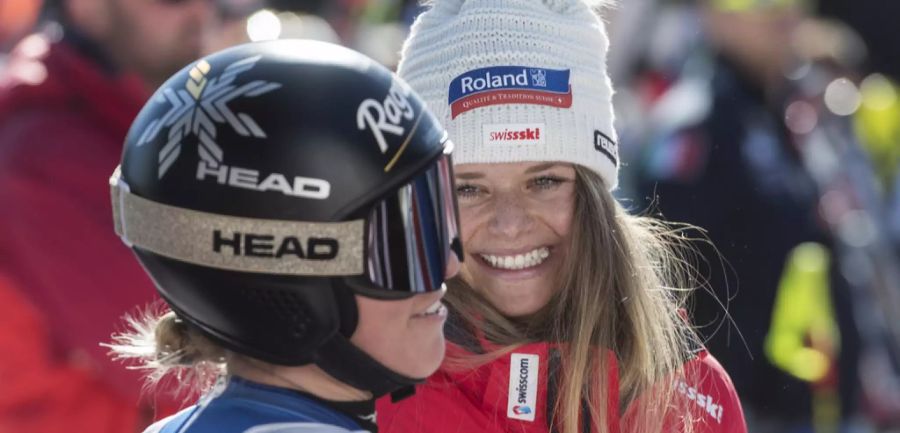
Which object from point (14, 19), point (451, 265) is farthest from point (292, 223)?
point (14, 19)

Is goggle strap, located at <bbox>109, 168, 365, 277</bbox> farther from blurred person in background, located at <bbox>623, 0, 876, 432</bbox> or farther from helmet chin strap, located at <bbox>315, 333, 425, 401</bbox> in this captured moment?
blurred person in background, located at <bbox>623, 0, 876, 432</bbox>

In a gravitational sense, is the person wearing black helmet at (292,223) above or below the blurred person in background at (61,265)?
above

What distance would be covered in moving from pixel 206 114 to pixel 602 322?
1.37 metres

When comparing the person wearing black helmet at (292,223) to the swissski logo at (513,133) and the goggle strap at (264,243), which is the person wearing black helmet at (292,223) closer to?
the goggle strap at (264,243)

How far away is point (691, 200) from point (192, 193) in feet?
12.4

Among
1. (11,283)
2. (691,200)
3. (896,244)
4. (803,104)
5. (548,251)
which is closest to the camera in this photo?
(548,251)

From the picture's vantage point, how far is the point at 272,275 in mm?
2285

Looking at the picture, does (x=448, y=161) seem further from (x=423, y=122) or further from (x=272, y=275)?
(x=272, y=275)

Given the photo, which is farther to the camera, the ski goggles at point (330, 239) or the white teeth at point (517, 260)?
the white teeth at point (517, 260)

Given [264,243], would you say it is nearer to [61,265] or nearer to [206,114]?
[206,114]

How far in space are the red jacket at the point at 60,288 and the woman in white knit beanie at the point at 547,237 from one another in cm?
134

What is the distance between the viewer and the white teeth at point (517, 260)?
11.1ft

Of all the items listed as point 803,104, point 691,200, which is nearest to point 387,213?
point 691,200

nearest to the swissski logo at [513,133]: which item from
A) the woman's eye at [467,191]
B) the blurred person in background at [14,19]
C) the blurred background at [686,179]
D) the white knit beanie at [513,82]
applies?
the white knit beanie at [513,82]
